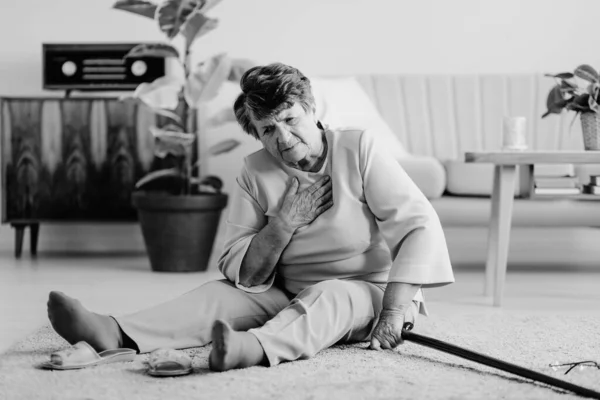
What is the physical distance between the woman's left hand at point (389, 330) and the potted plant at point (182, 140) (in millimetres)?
1899

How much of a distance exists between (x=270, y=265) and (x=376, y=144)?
0.40 meters

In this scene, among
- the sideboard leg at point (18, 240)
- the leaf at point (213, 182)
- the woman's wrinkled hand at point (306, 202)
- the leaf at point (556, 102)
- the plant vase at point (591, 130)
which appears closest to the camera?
the woman's wrinkled hand at point (306, 202)

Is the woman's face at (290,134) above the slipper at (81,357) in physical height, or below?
above

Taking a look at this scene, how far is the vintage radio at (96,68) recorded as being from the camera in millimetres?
4219

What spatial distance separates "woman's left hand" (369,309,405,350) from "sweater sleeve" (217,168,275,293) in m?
0.31

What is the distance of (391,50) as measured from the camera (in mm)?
4648

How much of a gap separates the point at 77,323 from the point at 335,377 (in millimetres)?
574

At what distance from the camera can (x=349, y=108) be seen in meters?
3.96

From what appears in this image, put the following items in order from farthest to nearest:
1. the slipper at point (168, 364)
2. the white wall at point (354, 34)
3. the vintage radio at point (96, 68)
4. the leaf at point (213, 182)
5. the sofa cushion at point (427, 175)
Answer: the white wall at point (354, 34), the vintage radio at point (96, 68), the leaf at point (213, 182), the sofa cushion at point (427, 175), the slipper at point (168, 364)

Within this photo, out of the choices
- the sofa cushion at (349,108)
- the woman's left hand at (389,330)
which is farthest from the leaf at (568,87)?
the woman's left hand at (389,330)

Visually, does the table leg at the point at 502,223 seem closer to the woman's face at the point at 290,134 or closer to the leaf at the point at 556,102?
the leaf at the point at 556,102

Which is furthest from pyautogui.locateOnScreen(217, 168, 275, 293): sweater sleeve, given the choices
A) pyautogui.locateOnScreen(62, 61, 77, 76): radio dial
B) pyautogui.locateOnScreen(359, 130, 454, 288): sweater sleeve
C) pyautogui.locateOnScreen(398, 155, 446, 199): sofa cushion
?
pyautogui.locateOnScreen(62, 61, 77, 76): radio dial

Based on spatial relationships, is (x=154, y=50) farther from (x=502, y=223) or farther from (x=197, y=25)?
(x=502, y=223)

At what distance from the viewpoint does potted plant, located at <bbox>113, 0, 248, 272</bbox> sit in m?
3.79
